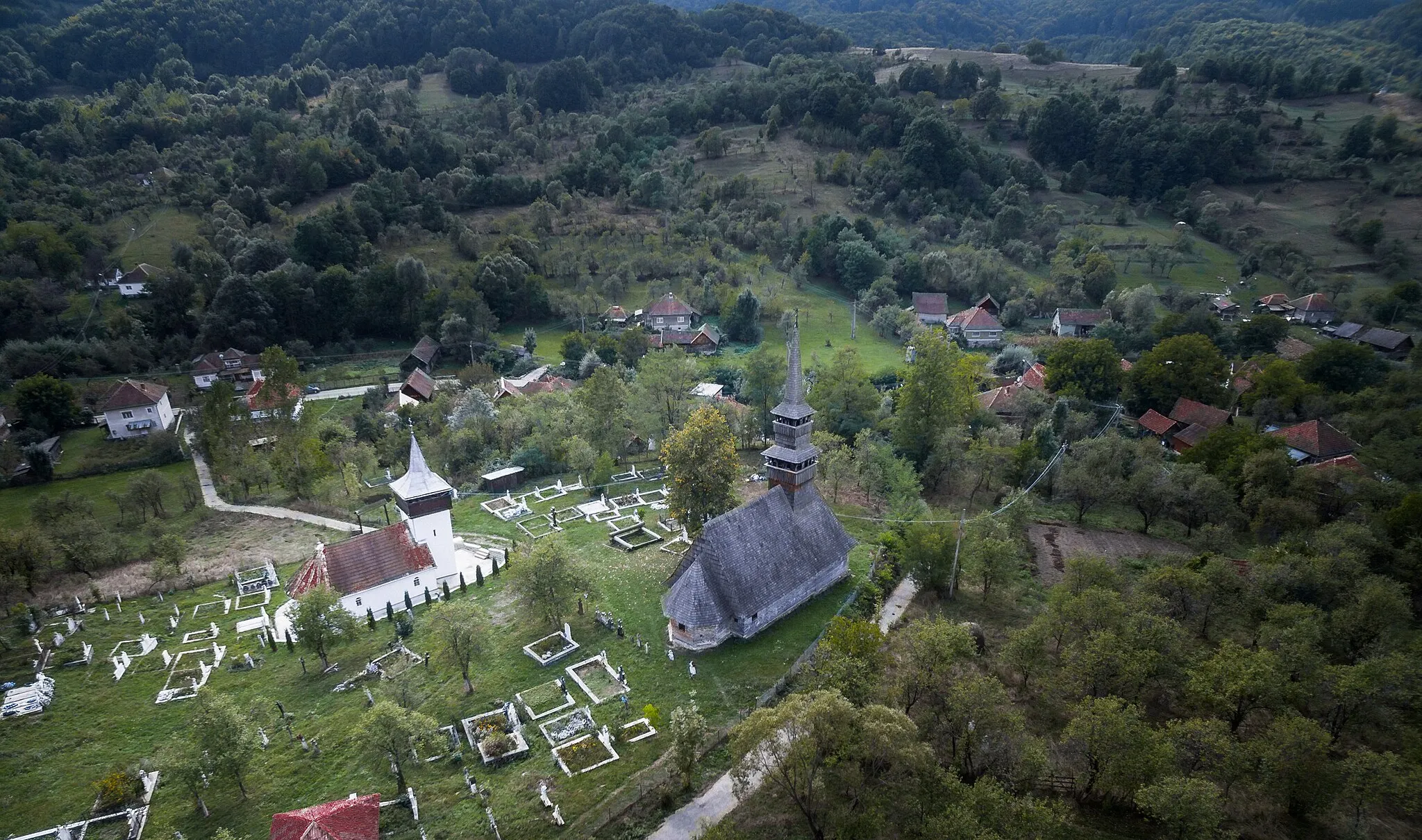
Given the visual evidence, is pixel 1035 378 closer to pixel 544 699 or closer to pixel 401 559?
pixel 544 699

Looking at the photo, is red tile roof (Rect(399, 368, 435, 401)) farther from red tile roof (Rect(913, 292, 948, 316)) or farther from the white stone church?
red tile roof (Rect(913, 292, 948, 316))

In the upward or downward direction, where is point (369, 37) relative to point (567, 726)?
upward

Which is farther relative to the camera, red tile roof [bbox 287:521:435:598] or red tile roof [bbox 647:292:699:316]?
red tile roof [bbox 647:292:699:316]

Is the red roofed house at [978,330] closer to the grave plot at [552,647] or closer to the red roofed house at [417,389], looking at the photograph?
the red roofed house at [417,389]

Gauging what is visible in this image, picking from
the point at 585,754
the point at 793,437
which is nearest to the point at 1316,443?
the point at 793,437

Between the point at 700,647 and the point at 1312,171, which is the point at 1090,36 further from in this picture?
the point at 700,647

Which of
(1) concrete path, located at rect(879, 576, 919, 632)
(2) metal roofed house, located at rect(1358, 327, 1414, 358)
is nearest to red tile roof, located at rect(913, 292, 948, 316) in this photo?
(2) metal roofed house, located at rect(1358, 327, 1414, 358)
